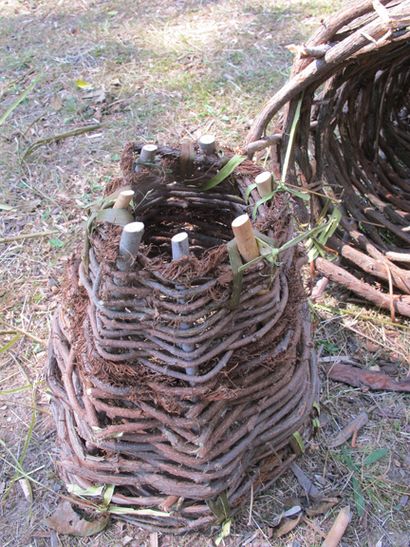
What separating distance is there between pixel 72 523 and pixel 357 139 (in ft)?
4.25

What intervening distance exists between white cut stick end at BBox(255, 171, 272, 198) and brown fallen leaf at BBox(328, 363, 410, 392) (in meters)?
0.54

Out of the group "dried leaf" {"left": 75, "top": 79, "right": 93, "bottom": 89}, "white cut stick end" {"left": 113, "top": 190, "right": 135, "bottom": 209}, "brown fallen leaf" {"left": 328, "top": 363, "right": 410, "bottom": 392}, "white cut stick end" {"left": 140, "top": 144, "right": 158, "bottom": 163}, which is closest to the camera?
"white cut stick end" {"left": 113, "top": 190, "right": 135, "bottom": 209}

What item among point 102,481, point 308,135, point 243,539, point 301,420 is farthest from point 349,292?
point 102,481

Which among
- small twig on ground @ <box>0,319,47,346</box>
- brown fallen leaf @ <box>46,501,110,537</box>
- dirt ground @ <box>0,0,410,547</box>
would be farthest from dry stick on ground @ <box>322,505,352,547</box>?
small twig on ground @ <box>0,319,47,346</box>

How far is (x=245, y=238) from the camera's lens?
2.95 ft

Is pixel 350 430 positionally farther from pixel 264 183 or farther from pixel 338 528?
pixel 264 183

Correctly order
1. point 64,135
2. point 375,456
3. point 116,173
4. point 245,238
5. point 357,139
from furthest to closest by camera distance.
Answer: point 64,135 → point 116,173 → point 357,139 → point 375,456 → point 245,238

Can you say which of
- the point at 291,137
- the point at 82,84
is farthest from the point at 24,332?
the point at 82,84

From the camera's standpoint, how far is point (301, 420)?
1126 millimetres

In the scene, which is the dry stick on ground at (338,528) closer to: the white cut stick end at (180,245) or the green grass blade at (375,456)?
the green grass blade at (375,456)

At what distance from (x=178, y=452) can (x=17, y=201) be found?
1246 millimetres

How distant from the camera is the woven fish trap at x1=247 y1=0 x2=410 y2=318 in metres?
1.30

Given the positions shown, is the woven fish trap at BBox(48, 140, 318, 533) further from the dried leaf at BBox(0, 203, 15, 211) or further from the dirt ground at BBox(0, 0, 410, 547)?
the dried leaf at BBox(0, 203, 15, 211)

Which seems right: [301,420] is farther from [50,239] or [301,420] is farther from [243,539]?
[50,239]
